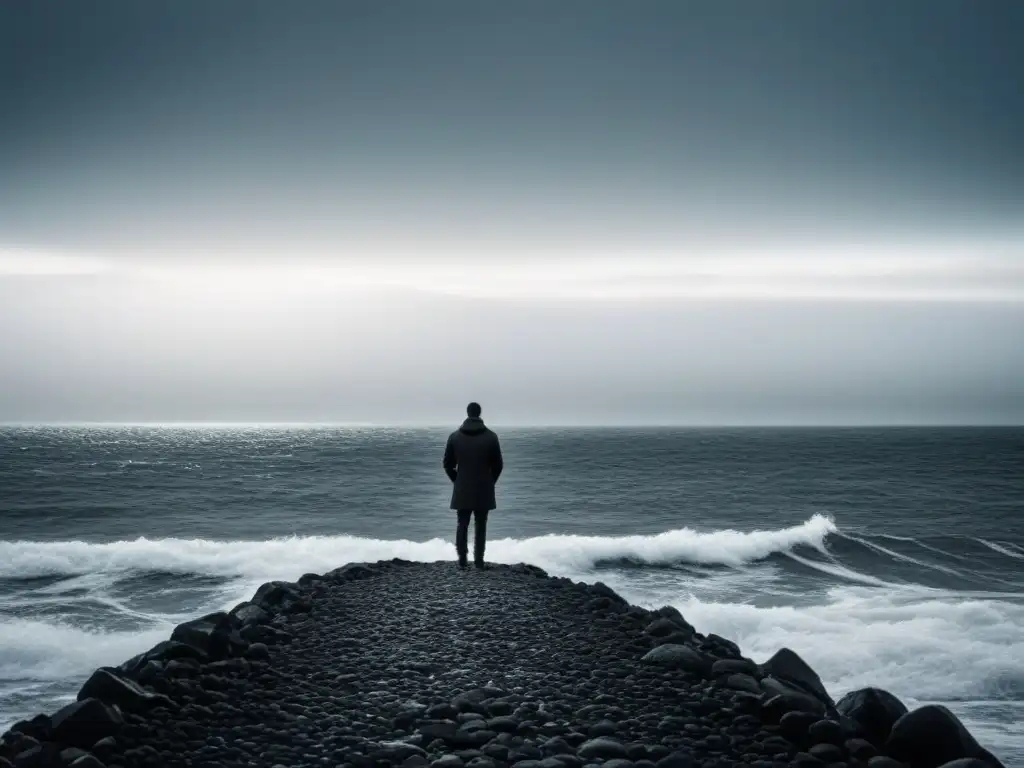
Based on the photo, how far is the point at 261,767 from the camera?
15.8 feet

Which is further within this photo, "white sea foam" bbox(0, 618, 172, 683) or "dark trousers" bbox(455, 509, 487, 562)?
"white sea foam" bbox(0, 618, 172, 683)

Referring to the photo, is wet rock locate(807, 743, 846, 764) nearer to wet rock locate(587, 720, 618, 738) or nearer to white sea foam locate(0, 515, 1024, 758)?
wet rock locate(587, 720, 618, 738)

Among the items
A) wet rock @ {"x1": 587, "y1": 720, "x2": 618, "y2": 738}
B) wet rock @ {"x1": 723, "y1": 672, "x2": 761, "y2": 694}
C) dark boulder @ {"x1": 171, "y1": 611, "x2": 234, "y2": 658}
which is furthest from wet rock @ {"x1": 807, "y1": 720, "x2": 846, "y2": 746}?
dark boulder @ {"x1": 171, "y1": 611, "x2": 234, "y2": 658}

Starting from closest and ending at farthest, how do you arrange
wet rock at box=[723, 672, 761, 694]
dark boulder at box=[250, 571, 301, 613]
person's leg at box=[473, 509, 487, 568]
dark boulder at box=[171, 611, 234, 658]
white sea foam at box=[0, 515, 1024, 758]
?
1. wet rock at box=[723, 672, 761, 694]
2. dark boulder at box=[171, 611, 234, 658]
3. dark boulder at box=[250, 571, 301, 613]
4. person's leg at box=[473, 509, 487, 568]
5. white sea foam at box=[0, 515, 1024, 758]

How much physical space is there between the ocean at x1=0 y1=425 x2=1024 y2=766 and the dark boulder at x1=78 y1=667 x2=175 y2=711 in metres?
7.63

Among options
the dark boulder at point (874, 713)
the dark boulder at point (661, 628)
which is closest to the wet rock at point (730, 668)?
the dark boulder at point (874, 713)

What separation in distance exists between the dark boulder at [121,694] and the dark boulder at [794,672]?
5795 millimetres

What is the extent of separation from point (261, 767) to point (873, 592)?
924 inches

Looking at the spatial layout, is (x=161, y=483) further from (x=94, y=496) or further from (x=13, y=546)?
(x=13, y=546)

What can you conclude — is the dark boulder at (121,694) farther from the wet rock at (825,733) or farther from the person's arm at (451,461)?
the person's arm at (451,461)

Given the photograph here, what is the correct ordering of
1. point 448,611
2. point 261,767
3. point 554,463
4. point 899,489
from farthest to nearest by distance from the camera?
1. point 554,463
2. point 899,489
3. point 448,611
4. point 261,767

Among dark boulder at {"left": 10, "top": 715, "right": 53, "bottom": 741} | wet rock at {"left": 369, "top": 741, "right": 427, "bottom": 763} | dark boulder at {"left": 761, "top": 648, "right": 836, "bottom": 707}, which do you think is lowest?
dark boulder at {"left": 761, "top": 648, "right": 836, "bottom": 707}

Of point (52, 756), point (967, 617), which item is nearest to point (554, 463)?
point (967, 617)

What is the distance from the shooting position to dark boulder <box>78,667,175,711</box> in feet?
18.9
